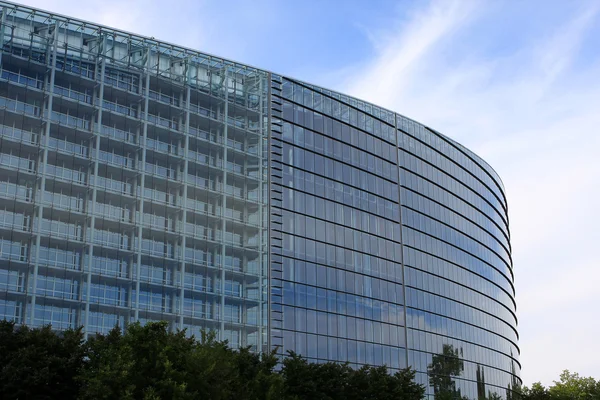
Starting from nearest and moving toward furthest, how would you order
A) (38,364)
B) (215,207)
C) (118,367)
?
(118,367) → (38,364) → (215,207)

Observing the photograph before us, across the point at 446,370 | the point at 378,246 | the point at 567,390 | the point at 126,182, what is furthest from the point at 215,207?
the point at 567,390

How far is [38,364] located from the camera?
139ft

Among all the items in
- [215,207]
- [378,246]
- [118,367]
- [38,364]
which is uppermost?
[215,207]

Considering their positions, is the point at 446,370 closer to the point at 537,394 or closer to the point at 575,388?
the point at 537,394

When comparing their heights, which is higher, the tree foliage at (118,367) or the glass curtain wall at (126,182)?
the glass curtain wall at (126,182)

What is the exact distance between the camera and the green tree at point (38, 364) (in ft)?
137

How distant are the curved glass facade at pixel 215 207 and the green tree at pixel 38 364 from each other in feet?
53.9

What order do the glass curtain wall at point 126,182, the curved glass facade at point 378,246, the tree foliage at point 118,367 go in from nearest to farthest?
1. the tree foliage at point 118,367
2. the glass curtain wall at point 126,182
3. the curved glass facade at point 378,246

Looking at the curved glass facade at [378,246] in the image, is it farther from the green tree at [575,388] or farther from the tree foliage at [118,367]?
the tree foliage at [118,367]

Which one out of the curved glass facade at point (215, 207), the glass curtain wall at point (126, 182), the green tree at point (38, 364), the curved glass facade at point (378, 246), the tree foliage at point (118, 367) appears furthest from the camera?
the curved glass facade at point (378, 246)

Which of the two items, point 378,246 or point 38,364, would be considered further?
point 378,246

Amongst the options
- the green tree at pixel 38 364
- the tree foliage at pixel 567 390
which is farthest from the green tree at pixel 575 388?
the green tree at pixel 38 364

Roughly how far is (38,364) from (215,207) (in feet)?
109

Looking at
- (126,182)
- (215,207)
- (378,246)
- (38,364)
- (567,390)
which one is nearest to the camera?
(38,364)
